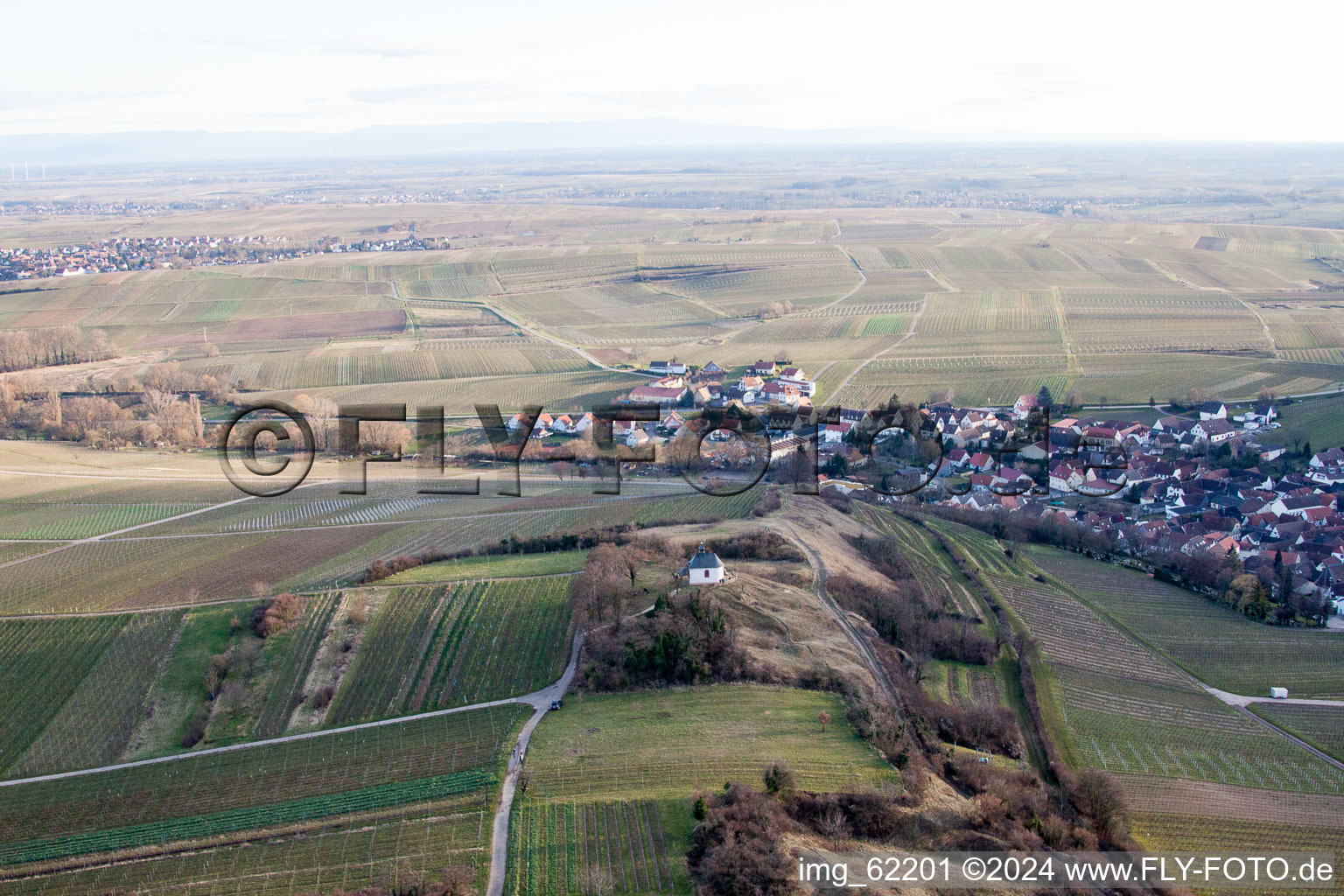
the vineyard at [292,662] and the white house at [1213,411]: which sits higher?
the white house at [1213,411]

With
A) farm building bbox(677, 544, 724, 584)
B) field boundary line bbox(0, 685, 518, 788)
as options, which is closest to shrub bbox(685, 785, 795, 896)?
field boundary line bbox(0, 685, 518, 788)

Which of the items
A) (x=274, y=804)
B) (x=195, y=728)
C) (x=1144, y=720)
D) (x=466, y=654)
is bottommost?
(x=1144, y=720)

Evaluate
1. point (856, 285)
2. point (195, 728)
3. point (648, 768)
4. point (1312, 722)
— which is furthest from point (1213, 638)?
point (856, 285)

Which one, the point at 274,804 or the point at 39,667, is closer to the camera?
the point at 274,804

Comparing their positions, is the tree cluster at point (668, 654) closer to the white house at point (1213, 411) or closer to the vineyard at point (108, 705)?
the vineyard at point (108, 705)

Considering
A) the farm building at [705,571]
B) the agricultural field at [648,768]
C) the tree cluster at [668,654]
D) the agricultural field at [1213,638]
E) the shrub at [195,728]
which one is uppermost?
the farm building at [705,571]

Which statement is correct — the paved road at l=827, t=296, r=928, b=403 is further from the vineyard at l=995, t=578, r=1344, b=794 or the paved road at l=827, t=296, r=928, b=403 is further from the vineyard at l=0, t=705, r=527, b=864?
the vineyard at l=0, t=705, r=527, b=864

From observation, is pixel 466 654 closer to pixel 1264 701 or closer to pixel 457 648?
pixel 457 648

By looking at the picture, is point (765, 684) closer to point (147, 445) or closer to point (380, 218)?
point (147, 445)

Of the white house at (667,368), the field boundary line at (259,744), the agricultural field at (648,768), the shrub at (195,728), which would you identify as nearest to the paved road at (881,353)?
the white house at (667,368)
